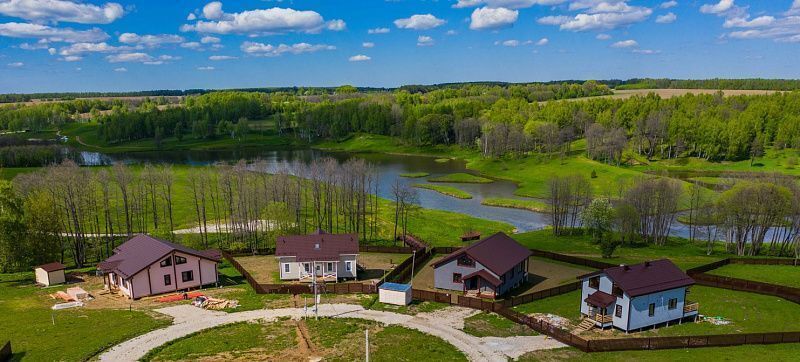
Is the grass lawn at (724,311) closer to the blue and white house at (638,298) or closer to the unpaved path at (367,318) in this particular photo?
the blue and white house at (638,298)

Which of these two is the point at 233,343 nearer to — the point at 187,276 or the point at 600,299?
the point at 187,276

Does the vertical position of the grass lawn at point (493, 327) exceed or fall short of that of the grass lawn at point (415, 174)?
it exceeds it

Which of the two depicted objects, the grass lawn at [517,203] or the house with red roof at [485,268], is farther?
the grass lawn at [517,203]

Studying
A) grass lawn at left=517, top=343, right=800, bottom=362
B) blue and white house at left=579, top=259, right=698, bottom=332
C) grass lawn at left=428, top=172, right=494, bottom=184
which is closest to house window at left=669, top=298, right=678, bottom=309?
blue and white house at left=579, top=259, right=698, bottom=332

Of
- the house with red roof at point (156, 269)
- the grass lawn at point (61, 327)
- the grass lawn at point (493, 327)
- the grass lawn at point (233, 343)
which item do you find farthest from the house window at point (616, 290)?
the house with red roof at point (156, 269)

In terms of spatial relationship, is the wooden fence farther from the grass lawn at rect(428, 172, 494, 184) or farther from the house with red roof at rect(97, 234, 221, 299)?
the grass lawn at rect(428, 172, 494, 184)

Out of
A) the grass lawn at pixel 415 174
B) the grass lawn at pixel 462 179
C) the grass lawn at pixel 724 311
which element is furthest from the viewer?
the grass lawn at pixel 415 174

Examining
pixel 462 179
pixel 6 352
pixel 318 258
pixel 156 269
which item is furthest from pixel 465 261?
pixel 462 179
